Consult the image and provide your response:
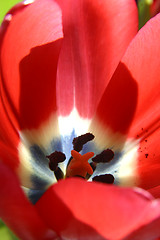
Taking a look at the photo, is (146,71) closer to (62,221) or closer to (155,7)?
(155,7)

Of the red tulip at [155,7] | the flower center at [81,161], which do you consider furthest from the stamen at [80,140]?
the red tulip at [155,7]

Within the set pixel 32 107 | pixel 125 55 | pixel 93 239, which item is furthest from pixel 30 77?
pixel 93 239

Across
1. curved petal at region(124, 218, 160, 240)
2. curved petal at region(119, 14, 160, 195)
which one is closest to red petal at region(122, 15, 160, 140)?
curved petal at region(119, 14, 160, 195)

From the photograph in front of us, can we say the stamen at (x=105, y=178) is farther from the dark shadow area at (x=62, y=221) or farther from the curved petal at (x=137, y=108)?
the dark shadow area at (x=62, y=221)

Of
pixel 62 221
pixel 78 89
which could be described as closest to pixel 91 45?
pixel 78 89

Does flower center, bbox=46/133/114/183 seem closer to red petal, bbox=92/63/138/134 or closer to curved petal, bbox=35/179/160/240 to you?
red petal, bbox=92/63/138/134

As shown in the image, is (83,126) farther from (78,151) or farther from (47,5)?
(47,5)

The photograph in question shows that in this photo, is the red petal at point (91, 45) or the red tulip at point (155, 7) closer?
the red petal at point (91, 45)
